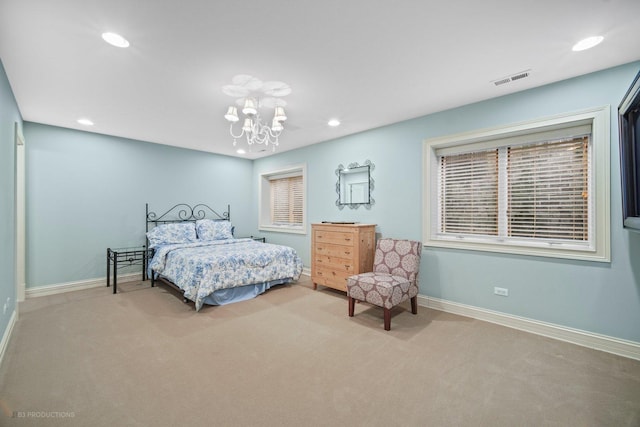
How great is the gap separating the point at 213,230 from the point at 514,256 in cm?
489

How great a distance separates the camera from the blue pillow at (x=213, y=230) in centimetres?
532

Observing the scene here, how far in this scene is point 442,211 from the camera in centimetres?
370

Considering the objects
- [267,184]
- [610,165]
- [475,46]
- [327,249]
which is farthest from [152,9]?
[267,184]

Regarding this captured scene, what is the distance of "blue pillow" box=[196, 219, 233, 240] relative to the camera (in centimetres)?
532

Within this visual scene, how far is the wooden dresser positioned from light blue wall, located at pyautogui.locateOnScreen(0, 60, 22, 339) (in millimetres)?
3458

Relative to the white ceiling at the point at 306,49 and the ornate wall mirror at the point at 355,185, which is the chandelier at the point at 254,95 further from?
the ornate wall mirror at the point at 355,185

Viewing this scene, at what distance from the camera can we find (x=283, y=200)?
247 inches

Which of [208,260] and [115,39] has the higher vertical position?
[115,39]

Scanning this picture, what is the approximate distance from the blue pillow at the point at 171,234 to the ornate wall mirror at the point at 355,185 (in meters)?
2.81

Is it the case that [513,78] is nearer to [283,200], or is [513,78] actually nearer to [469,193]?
[469,193]

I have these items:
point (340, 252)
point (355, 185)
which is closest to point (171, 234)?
point (340, 252)

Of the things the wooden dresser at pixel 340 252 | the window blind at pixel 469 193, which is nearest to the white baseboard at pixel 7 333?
the wooden dresser at pixel 340 252

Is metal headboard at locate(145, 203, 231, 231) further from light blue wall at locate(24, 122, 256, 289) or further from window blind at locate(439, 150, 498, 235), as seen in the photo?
window blind at locate(439, 150, 498, 235)

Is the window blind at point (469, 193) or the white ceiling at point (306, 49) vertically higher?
the white ceiling at point (306, 49)
